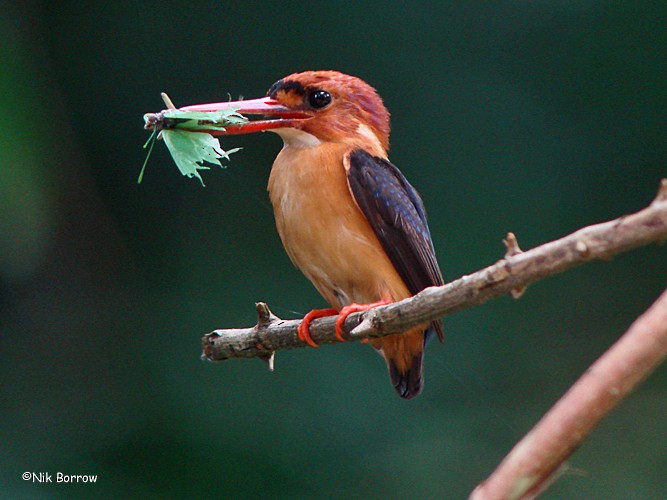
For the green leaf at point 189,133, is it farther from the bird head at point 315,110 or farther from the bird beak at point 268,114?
the bird head at point 315,110

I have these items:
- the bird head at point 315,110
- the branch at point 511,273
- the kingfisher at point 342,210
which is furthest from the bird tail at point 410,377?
the bird head at point 315,110

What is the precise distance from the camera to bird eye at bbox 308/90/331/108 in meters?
2.64

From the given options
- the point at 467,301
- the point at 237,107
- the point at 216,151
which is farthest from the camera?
the point at 237,107

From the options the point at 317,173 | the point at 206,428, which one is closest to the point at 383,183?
the point at 317,173

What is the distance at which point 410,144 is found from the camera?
4.02 metres

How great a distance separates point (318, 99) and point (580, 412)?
1.81 meters

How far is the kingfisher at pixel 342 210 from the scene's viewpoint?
245cm

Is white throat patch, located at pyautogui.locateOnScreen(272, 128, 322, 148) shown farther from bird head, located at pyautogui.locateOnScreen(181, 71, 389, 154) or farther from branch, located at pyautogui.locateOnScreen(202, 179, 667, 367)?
branch, located at pyautogui.locateOnScreen(202, 179, 667, 367)

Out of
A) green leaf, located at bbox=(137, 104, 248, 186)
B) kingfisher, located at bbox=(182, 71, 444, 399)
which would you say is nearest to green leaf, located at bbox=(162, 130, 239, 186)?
green leaf, located at bbox=(137, 104, 248, 186)

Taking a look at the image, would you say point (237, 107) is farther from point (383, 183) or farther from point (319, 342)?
point (319, 342)

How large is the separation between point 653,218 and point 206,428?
2570mm

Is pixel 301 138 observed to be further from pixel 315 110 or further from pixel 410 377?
pixel 410 377

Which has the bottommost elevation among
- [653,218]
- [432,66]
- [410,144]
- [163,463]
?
[163,463]

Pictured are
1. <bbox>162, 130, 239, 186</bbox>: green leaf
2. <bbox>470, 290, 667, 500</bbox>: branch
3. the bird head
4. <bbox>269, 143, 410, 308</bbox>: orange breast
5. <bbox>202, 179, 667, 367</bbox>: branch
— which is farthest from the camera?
the bird head
